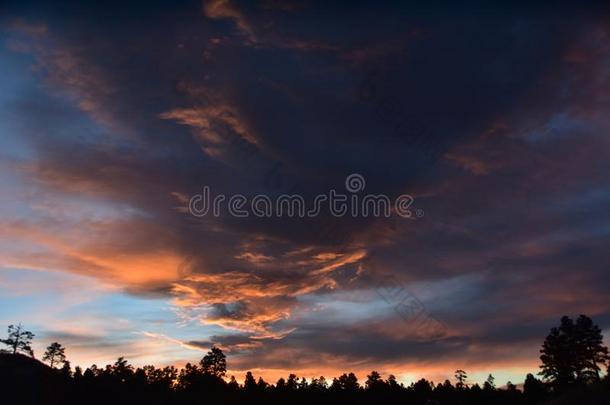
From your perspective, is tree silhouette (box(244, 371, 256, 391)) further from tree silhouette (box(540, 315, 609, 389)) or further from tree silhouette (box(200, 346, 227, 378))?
tree silhouette (box(540, 315, 609, 389))

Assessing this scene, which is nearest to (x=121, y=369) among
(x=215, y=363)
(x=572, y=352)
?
(x=215, y=363)

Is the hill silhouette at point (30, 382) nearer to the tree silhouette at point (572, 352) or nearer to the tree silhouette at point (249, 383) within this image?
the tree silhouette at point (249, 383)

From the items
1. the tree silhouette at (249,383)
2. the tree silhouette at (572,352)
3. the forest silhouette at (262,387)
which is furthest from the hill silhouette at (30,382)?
the tree silhouette at (572,352)

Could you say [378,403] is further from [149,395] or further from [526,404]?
[149,395]

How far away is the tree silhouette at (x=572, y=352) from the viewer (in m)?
116

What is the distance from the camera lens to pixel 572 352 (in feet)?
388

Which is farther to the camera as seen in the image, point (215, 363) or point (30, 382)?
point (215, 363)

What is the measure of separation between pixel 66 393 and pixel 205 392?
45461 millimetres

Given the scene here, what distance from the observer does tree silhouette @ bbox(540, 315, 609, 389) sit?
115688 mm

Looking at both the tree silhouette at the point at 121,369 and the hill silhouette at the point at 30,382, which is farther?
the tree silhouette at the point at 121,369

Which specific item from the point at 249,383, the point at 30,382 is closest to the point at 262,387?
the point at 249,383

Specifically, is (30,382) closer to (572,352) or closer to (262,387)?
(262,387)

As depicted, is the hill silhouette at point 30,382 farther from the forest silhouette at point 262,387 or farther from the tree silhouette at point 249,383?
the tree silhouette at point 249,383

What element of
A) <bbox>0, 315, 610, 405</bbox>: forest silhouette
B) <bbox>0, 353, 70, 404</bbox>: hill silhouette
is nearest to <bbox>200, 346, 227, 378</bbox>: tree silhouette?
<bbox>0, 315, 610, 405</bbox>: forest silhouette
